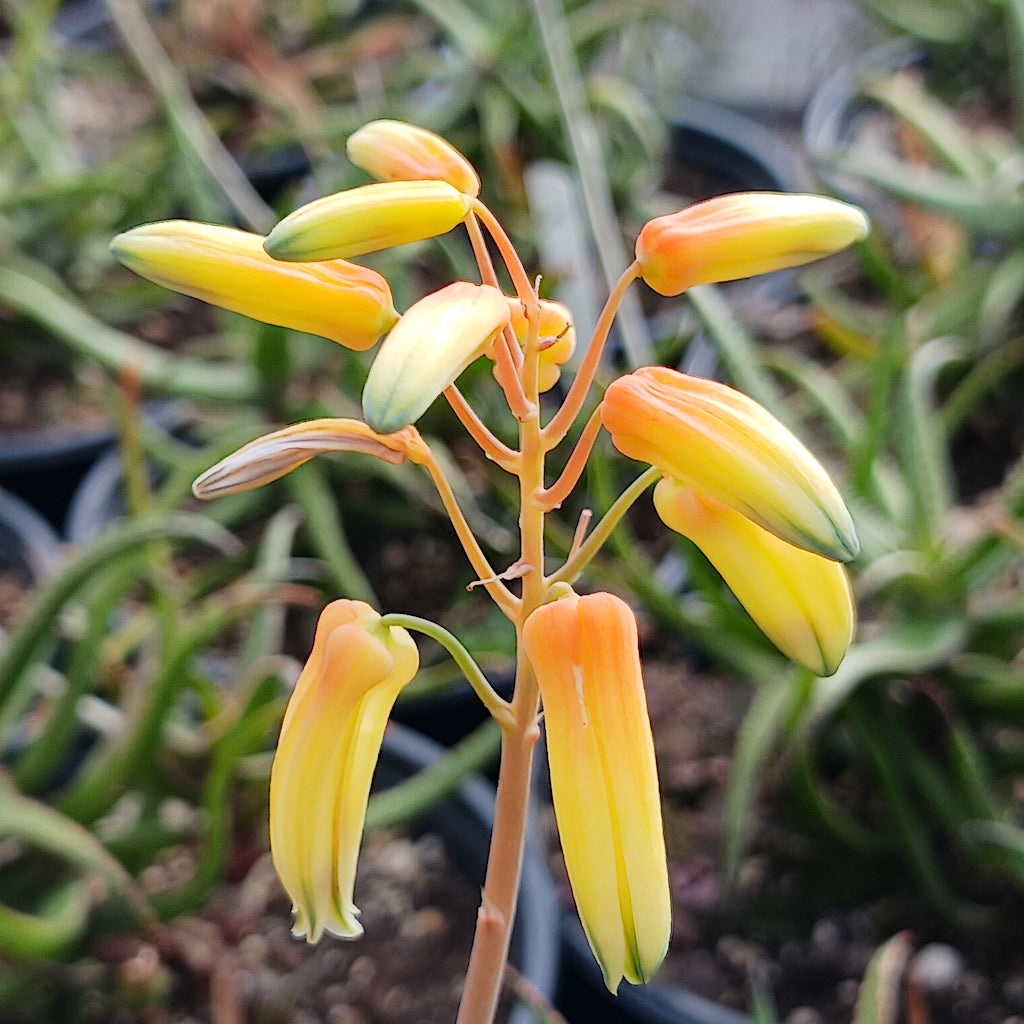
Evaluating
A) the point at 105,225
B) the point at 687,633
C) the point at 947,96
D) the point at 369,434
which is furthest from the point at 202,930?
the point at 947,96

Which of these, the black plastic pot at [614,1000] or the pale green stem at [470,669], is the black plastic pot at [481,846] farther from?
the pale green stem at [470,669]

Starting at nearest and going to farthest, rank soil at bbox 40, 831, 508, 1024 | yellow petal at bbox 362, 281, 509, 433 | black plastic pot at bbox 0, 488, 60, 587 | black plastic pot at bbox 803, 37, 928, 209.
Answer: yellow petal at bbox 362, 281, 509, 433 < soil at bbox 40, 831, 508, 1024 < black plastic pot at bbox 0, 488, 60, 587 < black plastic pot at bbox 803, 37, 928, 209

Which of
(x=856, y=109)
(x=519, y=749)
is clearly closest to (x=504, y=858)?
(x=519, y=749)

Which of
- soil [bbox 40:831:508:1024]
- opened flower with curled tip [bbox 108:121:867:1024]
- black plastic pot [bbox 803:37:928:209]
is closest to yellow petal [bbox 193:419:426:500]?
opened flower with curled tip [bbox 108:121:867:1024]

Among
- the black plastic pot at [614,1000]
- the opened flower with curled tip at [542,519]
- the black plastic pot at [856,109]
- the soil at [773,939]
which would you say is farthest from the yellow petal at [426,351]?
the black plastic pot at [856,109]

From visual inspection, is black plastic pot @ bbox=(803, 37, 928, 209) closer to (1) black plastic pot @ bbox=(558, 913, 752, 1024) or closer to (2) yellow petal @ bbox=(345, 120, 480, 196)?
(1) black plastic pot @ bbox=(558, 913, 752, 1024)

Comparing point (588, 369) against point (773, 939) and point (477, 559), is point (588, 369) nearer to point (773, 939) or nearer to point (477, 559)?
point (477, 559)
